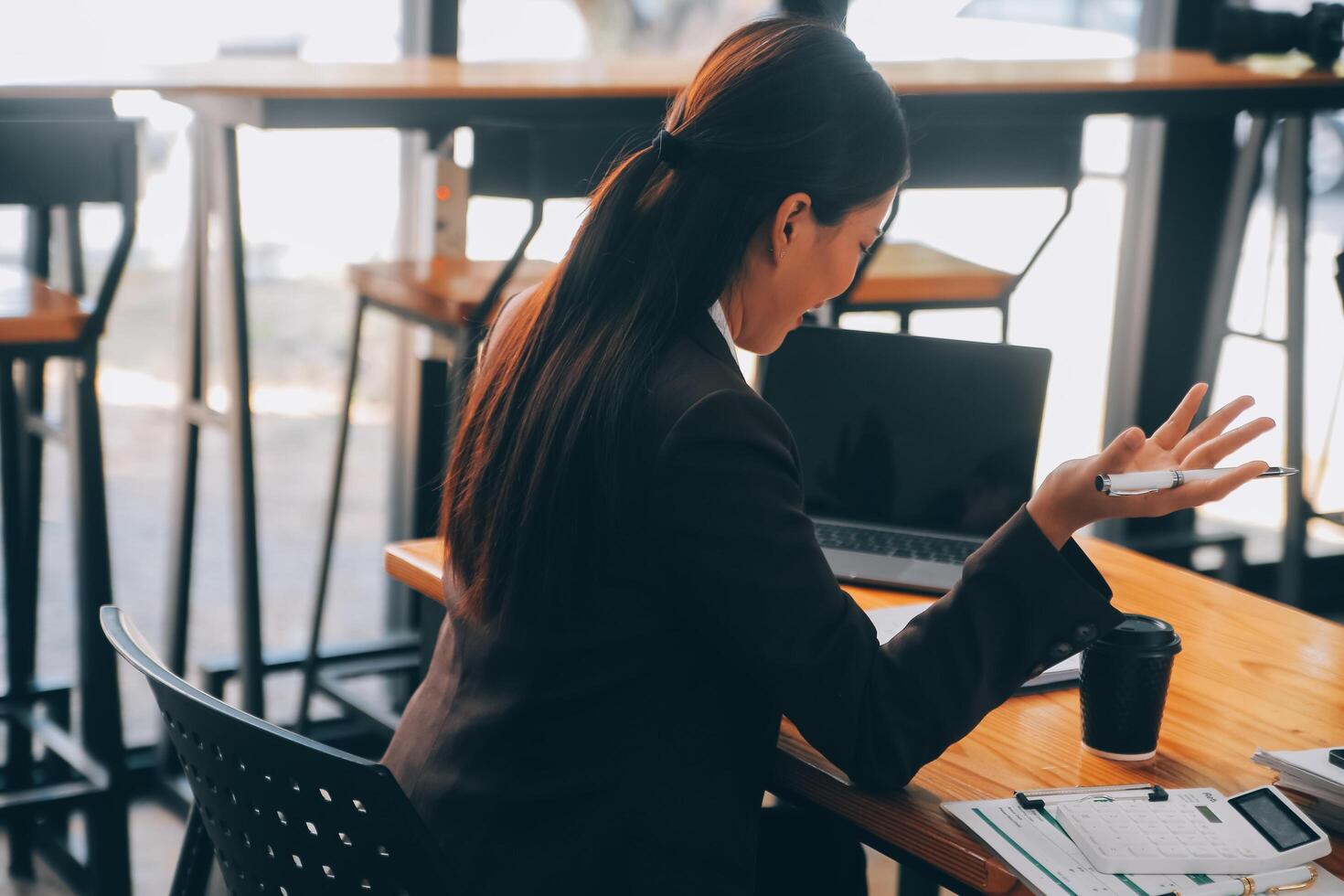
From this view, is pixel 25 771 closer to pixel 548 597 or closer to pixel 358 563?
pixel 358 563

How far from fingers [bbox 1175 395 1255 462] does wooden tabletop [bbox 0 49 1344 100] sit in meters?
1.18

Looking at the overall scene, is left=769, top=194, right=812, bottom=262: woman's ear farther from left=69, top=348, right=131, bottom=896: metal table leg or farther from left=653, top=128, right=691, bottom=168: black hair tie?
left=69, top=348, right=131, bottom=896: metal table leg

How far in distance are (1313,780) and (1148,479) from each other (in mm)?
254

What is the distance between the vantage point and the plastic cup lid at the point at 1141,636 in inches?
48.6

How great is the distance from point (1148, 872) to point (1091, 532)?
287 centimetres

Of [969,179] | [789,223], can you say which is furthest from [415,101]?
[789,223]

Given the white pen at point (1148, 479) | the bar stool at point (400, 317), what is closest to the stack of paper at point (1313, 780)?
the white pen at point (1148, 479)

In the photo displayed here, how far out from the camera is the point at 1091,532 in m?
3.82

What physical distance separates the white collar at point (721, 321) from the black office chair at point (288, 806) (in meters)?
0.46

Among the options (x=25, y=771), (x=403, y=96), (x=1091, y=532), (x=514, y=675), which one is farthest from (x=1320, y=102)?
(x=25, y=771)

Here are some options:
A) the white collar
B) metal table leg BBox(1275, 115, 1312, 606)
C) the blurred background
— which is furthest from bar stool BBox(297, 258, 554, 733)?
metal table leg BBox(1275, 115, 1312, 606)

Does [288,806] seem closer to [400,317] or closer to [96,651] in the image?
[96,651]

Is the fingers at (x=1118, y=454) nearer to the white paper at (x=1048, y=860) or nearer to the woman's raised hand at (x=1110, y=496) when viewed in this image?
the woman's raised hand at (x=1110, y=496)

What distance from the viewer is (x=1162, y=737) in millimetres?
1302
